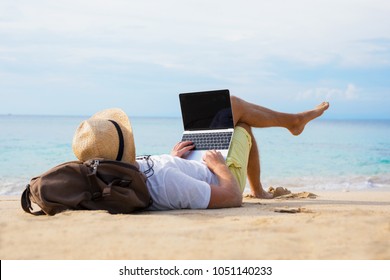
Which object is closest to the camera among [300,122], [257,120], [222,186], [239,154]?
[222,186]

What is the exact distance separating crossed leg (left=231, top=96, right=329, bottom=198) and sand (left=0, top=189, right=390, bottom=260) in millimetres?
1725

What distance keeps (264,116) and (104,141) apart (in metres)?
2.07

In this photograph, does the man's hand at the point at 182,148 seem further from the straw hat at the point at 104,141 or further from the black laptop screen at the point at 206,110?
the straw hat at the point at 104,141

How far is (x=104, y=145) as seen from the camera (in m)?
4.11

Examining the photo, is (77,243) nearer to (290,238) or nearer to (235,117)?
(290,238)

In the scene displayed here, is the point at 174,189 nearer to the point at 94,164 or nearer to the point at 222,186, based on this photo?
the point at 222,186

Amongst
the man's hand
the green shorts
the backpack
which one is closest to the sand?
the backpack

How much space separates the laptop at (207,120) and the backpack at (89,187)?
1304mm

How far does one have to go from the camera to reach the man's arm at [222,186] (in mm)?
4391

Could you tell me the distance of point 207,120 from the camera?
5520 mm

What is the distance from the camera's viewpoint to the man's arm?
173 inches

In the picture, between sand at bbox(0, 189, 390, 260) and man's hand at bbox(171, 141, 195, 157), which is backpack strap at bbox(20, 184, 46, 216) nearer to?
sand at bbox(0, 189, 390, 260)

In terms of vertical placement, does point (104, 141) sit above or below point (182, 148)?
above

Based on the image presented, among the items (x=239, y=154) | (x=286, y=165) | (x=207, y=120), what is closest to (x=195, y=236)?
(x=239, y=154)
